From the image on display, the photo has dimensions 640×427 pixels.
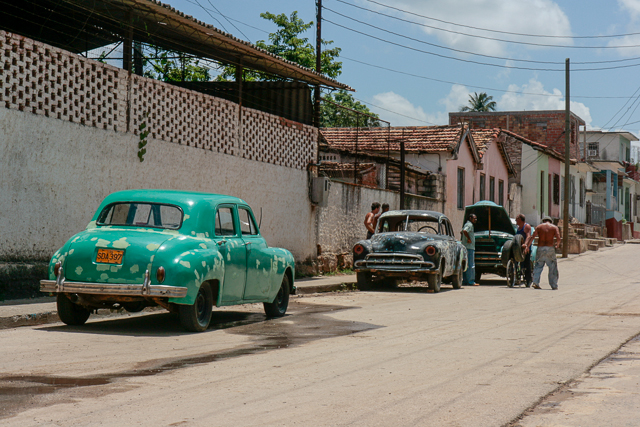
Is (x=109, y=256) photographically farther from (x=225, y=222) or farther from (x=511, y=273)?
(x=511, y=273)

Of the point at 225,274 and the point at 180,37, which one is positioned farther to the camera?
the point at 180,37

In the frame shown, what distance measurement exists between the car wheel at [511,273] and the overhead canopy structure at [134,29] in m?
6.21

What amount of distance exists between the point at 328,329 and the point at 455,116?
49.5m

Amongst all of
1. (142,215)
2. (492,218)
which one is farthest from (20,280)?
(492,218)

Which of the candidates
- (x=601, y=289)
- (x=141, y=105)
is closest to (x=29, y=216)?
(x=141, y=105)

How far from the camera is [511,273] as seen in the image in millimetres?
19469

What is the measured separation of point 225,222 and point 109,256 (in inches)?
68.8

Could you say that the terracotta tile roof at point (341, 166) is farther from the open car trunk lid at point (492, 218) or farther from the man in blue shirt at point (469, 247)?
the man in blue shirt at point (469, 247)

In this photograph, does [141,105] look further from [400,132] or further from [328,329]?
[400,132]

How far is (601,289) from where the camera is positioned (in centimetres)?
1795

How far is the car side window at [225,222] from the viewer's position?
9.38 m

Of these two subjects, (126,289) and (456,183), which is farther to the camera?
(456,183)

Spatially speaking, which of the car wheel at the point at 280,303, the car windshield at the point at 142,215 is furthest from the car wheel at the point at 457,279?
the car windshield at the point at 142,215

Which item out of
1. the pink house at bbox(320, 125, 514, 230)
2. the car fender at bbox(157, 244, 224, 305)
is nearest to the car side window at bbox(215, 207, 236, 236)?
the car fender at bbox(157, 244, 224, 305)
